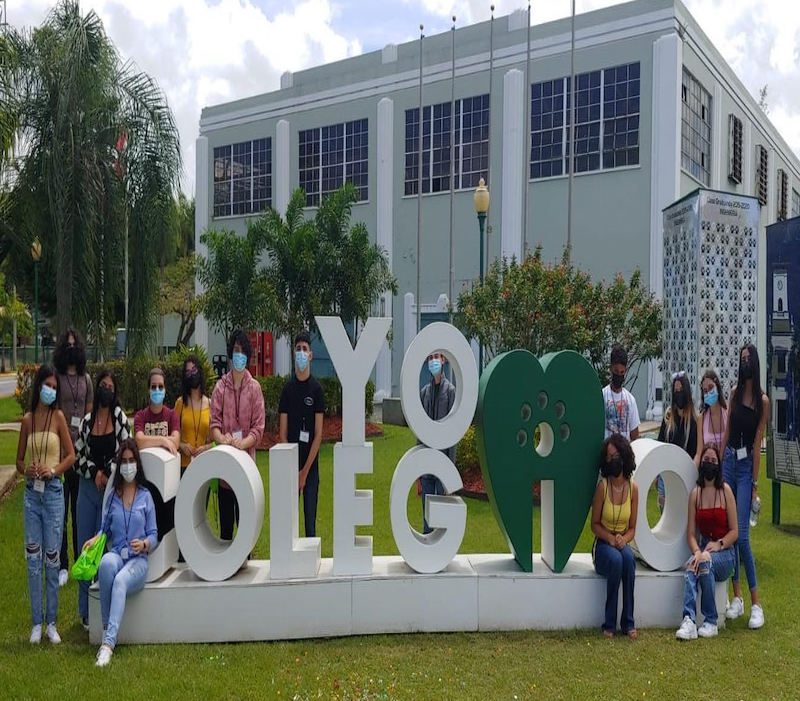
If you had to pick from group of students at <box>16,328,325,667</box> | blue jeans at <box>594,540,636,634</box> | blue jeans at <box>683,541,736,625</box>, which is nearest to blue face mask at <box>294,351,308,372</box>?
group of students at <box>16,328,325,667</box>

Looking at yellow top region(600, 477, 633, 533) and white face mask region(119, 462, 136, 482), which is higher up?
white face mask region(119, 462, 136, 482)

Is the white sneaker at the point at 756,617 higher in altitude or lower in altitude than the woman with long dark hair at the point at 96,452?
lower

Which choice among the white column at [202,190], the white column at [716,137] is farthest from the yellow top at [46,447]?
the white column at [202,190]

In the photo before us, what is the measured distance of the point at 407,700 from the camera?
4.39 meters

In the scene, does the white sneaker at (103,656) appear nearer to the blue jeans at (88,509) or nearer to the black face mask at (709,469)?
the blue jeans at (88,509)

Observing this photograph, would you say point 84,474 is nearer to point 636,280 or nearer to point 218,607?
point 218,607

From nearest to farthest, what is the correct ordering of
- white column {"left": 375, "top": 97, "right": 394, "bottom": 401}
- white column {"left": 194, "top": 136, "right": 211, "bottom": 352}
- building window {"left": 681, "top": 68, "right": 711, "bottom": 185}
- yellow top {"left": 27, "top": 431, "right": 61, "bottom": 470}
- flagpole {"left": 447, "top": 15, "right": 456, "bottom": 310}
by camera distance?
yellow top {"left": 27, "top": 431, "right": 61, "bottom": 470} < building window {"left": 681, "top": 68, "right": 711, "bottom": 185} < flagpole {"left": 447, "top": 15, "right": 456, "bottom": 310} < white column {"left": 375, "top": 97, "right": 394, "bottom": 401} < white column {"left": 194, "top": 136, "right": 211, "bottom": 352}

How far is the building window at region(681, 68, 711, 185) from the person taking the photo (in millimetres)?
19172

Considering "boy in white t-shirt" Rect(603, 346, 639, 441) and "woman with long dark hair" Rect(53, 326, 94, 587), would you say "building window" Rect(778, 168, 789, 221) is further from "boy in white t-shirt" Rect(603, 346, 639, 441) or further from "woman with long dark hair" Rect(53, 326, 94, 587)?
"woman with long dark hair" Rect(53, 326, 94, 587)

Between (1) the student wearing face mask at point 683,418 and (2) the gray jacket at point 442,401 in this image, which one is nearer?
(1) the student wearing face mask at point 683,418

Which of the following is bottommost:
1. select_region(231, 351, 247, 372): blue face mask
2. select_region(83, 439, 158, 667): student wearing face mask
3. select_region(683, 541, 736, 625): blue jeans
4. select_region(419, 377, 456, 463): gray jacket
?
select_region(683, 541, 736, 625): blue jeans

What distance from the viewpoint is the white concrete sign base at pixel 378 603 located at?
531 centimetres

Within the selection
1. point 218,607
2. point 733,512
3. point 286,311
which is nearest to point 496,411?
point 733,512

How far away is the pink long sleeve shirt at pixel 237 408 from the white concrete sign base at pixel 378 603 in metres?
1.08
